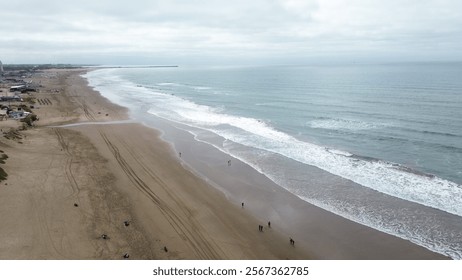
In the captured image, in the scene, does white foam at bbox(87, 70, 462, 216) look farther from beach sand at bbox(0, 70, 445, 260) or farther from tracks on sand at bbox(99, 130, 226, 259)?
tracks on sand at bbox(99, 130, 226, 259)

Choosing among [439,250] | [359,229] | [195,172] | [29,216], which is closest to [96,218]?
[29,216]

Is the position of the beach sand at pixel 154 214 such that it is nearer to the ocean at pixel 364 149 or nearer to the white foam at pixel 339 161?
the ocean at pixel 364 149

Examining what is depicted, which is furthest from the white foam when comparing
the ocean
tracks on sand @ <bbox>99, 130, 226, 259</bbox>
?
tracks on sand @ <bbox>99, 130, 226, 259</bbox>

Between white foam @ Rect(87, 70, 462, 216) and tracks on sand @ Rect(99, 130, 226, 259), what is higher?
white foam @ Rect(87, 70, 462, 216)

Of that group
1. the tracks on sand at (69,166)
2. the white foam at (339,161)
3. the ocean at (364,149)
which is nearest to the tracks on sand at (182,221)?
the tracks on sand at (69,166)

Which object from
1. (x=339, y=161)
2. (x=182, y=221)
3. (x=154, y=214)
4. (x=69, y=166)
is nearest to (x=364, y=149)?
(x=339, y=161)

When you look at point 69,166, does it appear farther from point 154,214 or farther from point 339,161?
point 339,161
